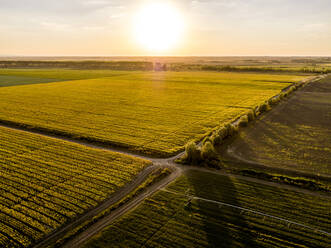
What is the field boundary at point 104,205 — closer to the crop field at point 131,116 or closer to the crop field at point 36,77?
the crop field at point 131,116

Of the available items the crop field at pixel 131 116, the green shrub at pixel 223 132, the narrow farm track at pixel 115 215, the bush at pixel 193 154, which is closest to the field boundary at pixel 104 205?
the narrow farm track at pixel 115 215

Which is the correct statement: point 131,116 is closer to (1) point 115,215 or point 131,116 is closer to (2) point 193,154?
(2) point 193,154

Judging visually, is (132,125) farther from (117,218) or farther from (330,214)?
(330,214)

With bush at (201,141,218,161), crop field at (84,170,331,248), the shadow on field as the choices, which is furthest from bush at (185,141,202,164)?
crop field at (84,170,331,248)

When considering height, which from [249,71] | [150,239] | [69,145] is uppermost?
[249,71]

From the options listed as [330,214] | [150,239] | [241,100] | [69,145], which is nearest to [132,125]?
[69,145]
